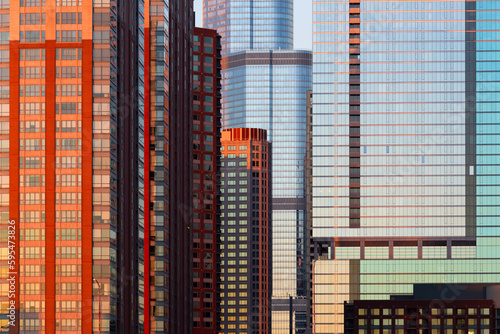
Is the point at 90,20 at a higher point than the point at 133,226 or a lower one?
higher

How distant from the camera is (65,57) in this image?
177375 mm

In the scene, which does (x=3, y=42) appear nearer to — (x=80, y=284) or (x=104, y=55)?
(x=104, y=55)

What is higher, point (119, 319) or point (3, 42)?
point (3, 42)

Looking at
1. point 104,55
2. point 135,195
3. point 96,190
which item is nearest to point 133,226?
point 135,195

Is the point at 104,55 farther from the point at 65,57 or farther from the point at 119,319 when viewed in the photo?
the point at 119,319

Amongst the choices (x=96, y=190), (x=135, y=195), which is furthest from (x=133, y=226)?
(x=96, y=190)

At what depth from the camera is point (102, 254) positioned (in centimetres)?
17525

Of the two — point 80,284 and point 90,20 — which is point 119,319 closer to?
point 80,284

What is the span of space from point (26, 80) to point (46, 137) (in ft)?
33.6

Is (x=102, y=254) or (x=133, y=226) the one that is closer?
(x=102, y=254)

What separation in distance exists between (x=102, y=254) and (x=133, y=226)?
20.0 m

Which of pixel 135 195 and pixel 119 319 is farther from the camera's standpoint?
pixel 135 195

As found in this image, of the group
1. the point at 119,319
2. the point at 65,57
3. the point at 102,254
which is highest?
the point at 65,57

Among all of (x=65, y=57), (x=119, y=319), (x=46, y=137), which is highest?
(x=65, y=57)
